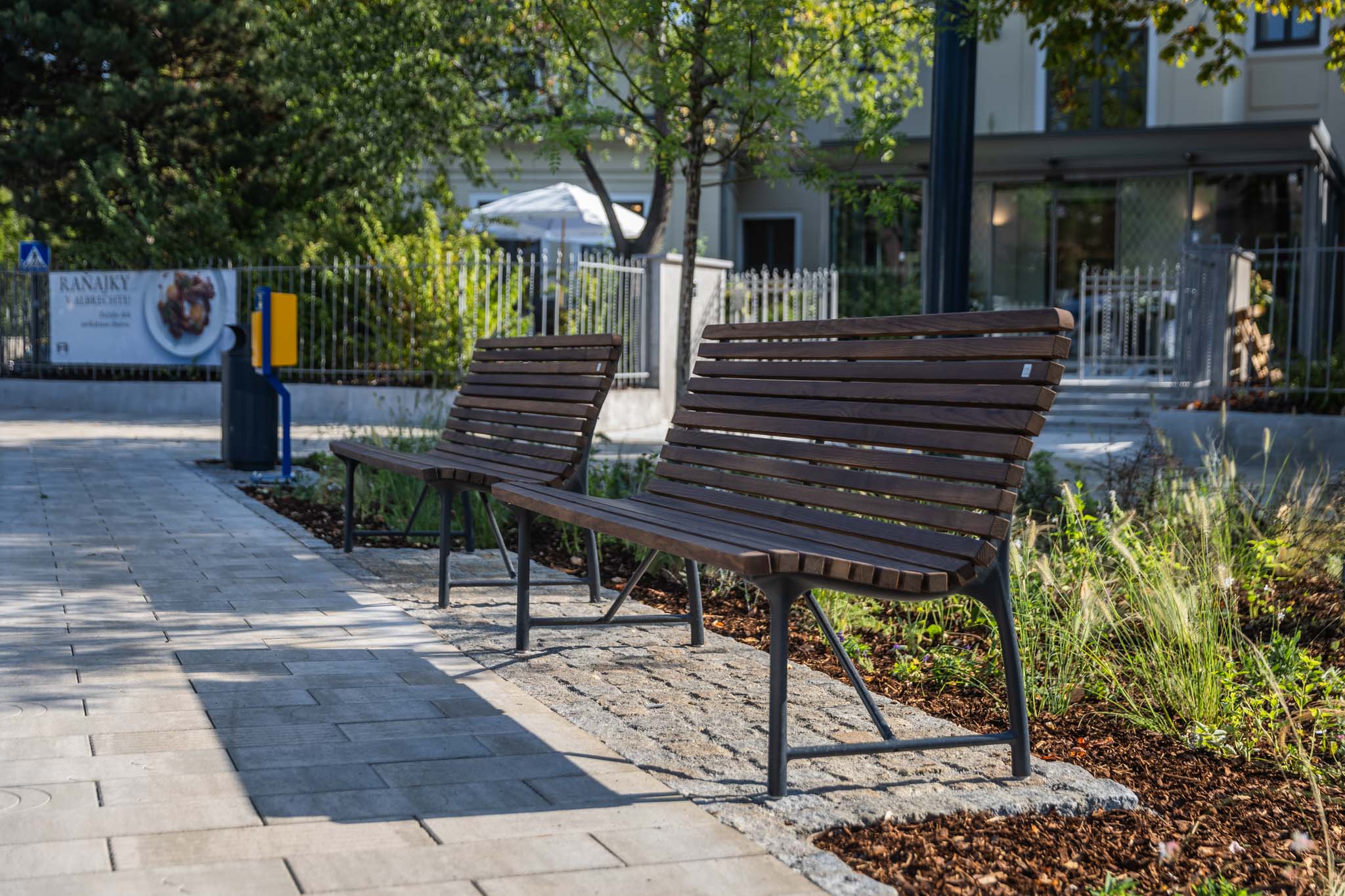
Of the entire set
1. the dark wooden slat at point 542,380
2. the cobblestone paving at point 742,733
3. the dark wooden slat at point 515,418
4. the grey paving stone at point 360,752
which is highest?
the dark wooden slat at point 542,380

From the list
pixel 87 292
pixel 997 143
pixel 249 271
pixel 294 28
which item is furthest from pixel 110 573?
pixel 997 143

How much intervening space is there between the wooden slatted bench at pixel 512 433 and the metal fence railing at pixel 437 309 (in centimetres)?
895

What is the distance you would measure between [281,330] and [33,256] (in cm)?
1056

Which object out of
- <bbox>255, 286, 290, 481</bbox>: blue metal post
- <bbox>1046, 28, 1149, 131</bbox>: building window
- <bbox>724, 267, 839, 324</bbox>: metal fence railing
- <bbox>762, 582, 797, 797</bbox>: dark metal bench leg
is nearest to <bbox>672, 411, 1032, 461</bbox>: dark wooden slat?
<bbox>762, 582, 797, 797</bbox>: dark metal bench leg

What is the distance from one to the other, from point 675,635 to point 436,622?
90cm

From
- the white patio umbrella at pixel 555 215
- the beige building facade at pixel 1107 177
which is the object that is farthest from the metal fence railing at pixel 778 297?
the beige building facade at pixel 1107 177

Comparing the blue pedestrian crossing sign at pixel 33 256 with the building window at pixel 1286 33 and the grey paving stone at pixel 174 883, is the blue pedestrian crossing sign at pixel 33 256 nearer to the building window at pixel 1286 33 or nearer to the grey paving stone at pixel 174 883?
the grey paving stone at pixel 174 883

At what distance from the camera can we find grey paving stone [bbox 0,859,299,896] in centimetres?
269

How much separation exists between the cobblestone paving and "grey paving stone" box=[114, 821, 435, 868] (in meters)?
0.72

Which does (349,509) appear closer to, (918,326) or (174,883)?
(918,326)

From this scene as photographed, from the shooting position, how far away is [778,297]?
19.5 m

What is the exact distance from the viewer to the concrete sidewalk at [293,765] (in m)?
2.83

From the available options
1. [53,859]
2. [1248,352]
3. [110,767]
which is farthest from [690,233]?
[1248,352]

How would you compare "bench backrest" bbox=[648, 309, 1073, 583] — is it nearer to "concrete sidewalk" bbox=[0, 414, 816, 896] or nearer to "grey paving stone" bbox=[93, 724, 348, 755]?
"concrete sidewalk" bbox=[0, 414, 816, 896]
